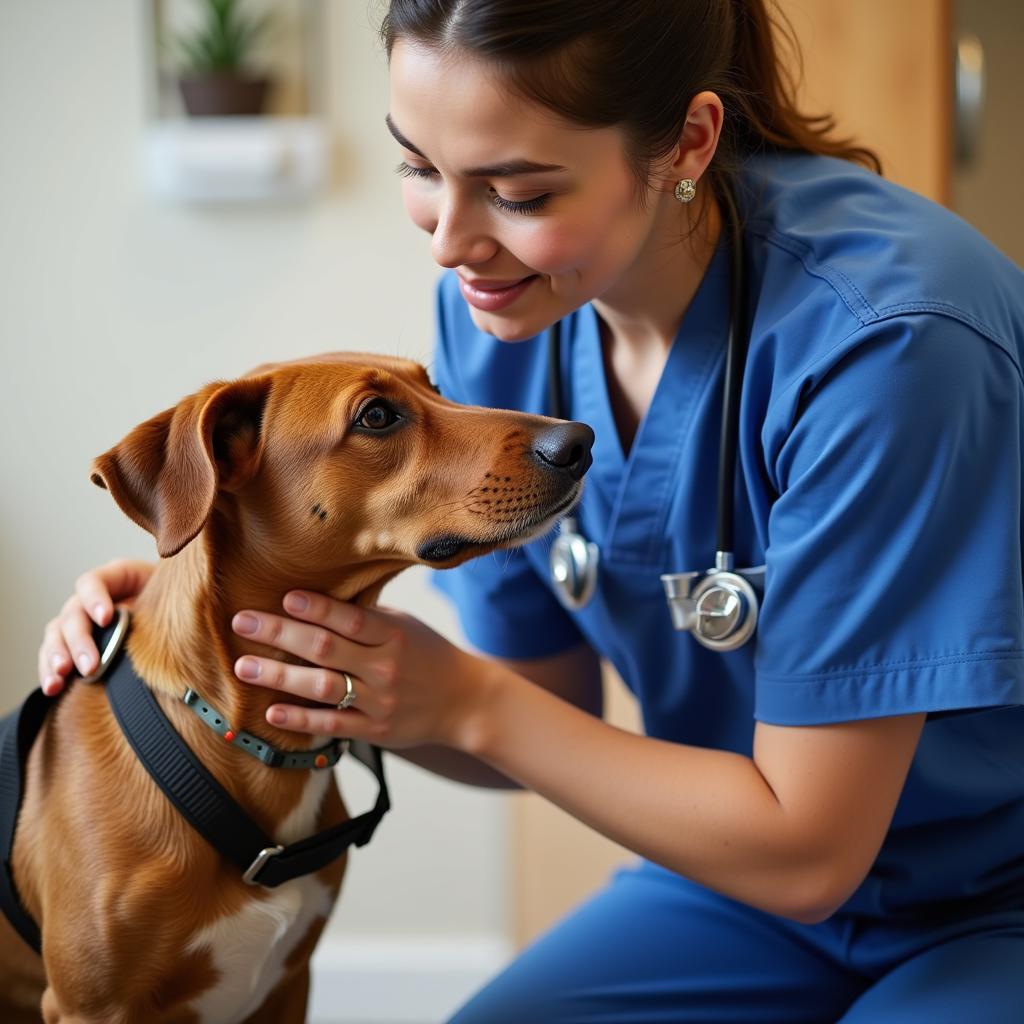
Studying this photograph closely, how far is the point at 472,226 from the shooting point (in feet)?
3.70

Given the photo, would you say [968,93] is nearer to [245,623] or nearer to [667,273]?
[667,273]

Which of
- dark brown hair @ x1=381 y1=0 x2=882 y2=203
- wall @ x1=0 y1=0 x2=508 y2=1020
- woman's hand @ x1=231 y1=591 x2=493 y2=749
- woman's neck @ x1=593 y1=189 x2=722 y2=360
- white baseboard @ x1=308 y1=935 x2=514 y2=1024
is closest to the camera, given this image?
dark brown hair @ x1=381 y1=0 x2=882 y2=203

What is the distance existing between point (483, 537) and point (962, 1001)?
656 mm

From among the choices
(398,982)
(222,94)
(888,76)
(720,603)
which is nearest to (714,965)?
(720,603)

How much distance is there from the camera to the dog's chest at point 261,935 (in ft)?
3.72

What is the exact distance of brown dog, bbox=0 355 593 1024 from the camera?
1088 mm

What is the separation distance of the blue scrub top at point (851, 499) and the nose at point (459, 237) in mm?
275

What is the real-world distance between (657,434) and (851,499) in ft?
0.92

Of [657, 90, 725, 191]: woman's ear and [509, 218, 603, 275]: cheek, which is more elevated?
[657, 90, 725, 191]: woman's ear

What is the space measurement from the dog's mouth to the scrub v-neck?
A: 8.2 inches

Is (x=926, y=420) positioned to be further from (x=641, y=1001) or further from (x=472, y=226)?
(x=641, y=1001)

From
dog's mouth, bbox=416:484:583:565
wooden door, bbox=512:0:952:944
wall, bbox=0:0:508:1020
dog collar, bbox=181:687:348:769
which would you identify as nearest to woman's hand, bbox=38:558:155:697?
dog collar, bbox=181:687:348:769

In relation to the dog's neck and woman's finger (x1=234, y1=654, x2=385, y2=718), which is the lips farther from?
woman's finger (x1=234, y1=654, x2=385, y2=718)

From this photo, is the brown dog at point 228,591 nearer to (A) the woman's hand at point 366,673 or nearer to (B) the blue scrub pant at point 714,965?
(A) the woman's hand at point 366,673
